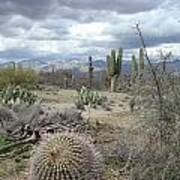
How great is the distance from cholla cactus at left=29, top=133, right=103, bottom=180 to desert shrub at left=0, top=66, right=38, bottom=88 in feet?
60.5

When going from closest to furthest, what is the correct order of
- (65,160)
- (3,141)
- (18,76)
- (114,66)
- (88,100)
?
(65,160) < (3,141) < (88,100) < (114,66) < (18,76)

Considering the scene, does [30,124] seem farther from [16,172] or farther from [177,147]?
[177,147]

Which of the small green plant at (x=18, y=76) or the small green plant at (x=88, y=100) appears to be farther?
the small green plant at (x=18, y=76)

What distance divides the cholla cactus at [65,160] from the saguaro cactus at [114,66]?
17804 mm

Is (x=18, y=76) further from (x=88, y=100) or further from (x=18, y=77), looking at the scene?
(x=88, y=100)

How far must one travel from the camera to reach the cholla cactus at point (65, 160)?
6219 mm

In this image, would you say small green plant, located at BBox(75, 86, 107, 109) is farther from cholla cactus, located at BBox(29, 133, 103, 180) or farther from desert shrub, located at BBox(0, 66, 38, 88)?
cholla cactus, located at BBox(29, 133, 103, 180)

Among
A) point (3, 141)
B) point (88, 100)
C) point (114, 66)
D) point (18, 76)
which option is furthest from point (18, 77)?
point (3, 141)

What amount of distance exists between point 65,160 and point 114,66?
19.5 metres

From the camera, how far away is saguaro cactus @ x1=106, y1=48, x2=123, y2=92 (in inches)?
963

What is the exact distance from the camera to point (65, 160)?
625 cm

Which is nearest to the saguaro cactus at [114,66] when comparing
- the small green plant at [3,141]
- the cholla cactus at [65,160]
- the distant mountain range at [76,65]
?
the distant mountain range at [76,65]

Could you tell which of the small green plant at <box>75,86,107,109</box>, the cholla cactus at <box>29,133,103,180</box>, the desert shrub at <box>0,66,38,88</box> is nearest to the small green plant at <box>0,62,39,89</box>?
the desert shrub at <box>0,66,38,88</box>

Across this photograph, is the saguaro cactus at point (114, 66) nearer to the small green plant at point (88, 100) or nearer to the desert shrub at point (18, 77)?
the desert shrub at point (18, 77)
